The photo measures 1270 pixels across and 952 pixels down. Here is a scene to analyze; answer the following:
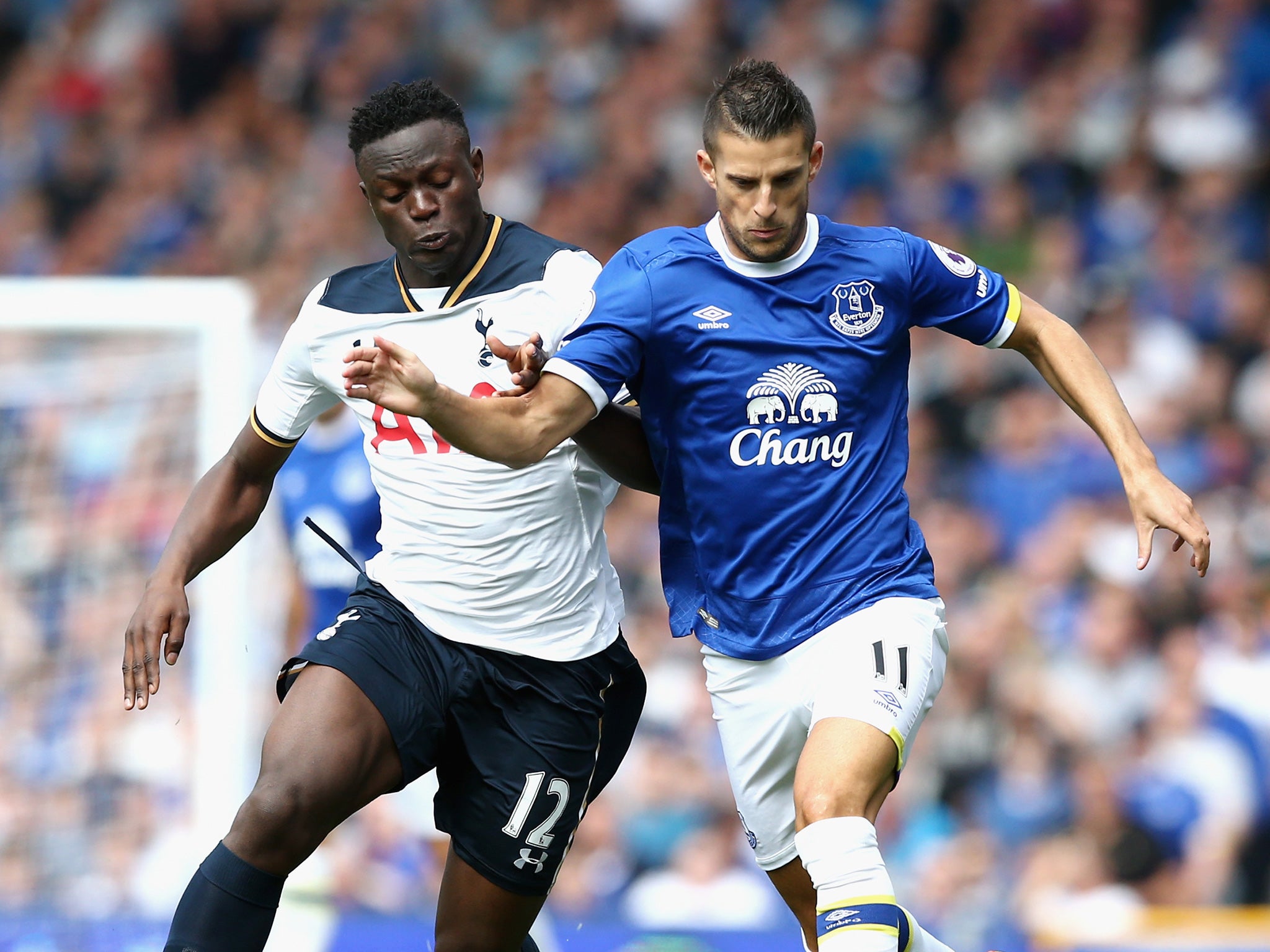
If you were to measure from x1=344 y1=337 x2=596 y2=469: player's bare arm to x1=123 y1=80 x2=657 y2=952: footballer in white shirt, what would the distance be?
377mm

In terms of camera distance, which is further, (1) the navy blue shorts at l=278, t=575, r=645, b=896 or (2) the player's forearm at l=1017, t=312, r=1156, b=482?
(1) the navy blue shorts at l=278, t=575, r=645, b=896

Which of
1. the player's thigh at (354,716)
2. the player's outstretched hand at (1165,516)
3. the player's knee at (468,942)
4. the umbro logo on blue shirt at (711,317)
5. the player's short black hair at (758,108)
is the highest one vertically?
the player's short black hair at (758,108)

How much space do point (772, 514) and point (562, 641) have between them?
0.70 meters

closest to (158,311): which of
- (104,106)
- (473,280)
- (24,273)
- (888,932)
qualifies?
(473,280)

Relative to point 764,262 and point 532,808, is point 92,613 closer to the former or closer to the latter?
point 532,808

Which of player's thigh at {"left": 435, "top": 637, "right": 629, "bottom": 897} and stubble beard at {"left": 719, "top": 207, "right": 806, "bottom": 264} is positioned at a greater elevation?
stubble beard at {"left": 719, "top": 207, "right": 806, "bottom": 264}

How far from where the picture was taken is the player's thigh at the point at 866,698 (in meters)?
3.76

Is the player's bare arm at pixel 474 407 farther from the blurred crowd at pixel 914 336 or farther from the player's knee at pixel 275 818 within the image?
the blurred crowd at pixel 914 336

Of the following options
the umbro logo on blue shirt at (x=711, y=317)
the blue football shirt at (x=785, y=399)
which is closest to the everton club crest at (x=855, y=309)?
the blue football shirt at (x=785, y=399)

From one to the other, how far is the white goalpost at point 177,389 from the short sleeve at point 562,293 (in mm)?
2660

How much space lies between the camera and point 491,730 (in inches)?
171

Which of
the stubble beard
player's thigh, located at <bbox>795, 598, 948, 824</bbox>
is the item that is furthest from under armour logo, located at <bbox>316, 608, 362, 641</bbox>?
the stubble beard

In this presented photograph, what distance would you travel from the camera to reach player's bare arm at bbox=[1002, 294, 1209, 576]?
3.85 meters

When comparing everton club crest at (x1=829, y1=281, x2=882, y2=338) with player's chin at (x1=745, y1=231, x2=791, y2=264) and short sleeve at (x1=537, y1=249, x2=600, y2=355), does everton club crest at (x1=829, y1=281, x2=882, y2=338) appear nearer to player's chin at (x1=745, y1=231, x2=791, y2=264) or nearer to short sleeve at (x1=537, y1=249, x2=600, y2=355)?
player's chin at (x1=745, y1=231, x2=791, y2=264)
